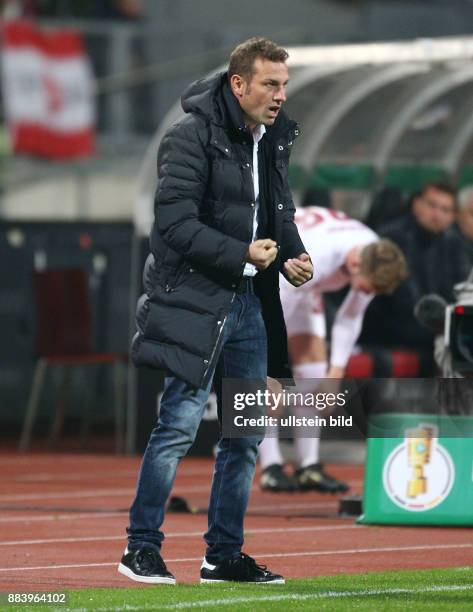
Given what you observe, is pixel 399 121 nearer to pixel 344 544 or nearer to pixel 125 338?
pixel 125 338

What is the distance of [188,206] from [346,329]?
5188 millimetres

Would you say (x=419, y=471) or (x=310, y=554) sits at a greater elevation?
(x=419, y=471)

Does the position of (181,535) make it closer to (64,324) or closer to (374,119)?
(374,119)

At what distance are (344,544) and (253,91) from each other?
2951mm

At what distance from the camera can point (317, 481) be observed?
1347cm

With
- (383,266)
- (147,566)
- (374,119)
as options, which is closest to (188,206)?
(147,566)

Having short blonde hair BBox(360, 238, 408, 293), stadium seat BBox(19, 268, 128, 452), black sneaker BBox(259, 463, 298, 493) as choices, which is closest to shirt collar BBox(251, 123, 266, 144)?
short blonde hair BBox(360, 238, 408, 293)

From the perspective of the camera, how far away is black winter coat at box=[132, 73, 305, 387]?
819cm

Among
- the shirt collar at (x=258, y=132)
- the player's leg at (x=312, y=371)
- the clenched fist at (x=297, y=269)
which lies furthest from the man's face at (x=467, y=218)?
the clenched fist at (x=297, y=269)

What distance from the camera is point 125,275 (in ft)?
61.9

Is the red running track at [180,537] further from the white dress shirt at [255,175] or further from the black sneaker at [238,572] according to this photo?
the white dress shirt at [255,175]

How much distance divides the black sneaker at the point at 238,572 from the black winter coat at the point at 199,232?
79 cm

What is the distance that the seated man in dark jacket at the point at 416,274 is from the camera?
52.9 ft

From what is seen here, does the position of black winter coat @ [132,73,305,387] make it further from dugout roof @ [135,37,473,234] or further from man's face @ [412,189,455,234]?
dugout roof @ [135,37,473,234]
